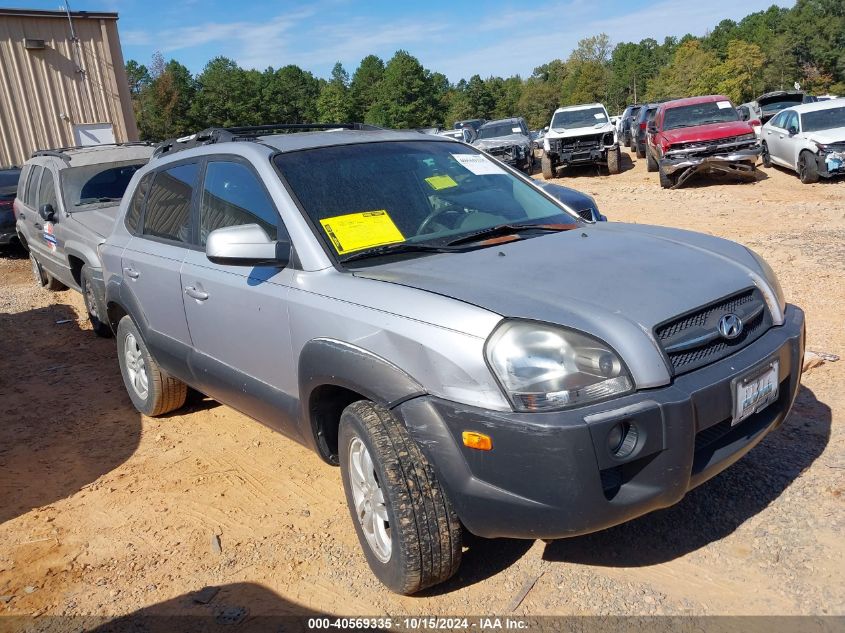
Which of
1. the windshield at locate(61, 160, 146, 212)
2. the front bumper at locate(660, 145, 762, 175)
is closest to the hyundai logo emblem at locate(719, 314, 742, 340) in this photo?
the windshield at locate(61, 160, 146, 212)

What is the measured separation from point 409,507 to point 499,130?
64.4 ft

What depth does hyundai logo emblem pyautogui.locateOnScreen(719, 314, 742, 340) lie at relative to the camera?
2.56 metres

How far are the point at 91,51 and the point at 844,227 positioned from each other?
2005 cm

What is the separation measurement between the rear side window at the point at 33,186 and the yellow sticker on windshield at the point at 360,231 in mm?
7322

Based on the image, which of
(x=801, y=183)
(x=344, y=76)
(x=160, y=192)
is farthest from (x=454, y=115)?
(x=160, y=192)

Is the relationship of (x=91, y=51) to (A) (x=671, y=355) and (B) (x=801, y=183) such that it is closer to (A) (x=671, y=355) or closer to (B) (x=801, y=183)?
(B) (x=801, y=183)

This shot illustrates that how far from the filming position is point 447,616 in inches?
106

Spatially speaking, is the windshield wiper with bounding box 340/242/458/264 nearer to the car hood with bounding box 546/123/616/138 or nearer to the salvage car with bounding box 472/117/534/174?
the car hood with bounding box 546/123/616/138

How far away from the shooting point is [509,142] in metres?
19.7

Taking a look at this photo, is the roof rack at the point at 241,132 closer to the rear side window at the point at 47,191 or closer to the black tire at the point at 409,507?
the black tire at the point at 409,507

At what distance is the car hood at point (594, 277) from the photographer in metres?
2.39

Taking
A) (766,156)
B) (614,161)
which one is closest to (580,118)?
(614,161)

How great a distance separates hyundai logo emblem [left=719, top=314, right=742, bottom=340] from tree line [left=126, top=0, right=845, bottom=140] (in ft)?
191

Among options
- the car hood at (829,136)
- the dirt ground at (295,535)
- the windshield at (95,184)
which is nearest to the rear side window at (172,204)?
the dirt ground at (295,535)
